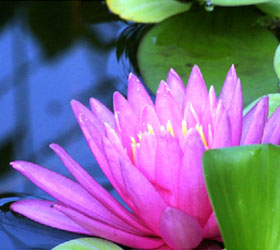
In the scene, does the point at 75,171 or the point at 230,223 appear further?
the point at 75,171

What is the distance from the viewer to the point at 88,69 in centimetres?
163

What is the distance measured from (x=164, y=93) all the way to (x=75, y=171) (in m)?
0.23

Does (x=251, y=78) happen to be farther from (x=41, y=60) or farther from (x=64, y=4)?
(x=64, y=4)

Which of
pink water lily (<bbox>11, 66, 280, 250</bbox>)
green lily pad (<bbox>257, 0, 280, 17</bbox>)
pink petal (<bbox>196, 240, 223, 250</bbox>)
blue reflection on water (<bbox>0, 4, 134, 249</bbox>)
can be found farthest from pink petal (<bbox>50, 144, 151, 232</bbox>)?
green lily pad (<bbox>257, 0, 280, 17</bbox>)

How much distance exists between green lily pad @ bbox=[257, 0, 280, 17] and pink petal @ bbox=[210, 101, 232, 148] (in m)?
0.83

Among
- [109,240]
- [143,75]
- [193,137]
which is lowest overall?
[109,240]

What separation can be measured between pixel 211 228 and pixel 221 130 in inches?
7.4

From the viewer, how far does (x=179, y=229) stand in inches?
35.7

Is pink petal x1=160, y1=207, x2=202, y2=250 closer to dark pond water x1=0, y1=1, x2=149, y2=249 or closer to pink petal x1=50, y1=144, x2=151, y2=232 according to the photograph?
pink petal x1=50, y1=144, x2=151, y2=232

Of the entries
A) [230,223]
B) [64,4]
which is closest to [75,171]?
[230,223]

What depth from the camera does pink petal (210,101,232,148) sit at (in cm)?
89

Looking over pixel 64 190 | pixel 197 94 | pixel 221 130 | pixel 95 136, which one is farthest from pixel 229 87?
pixel 64 190

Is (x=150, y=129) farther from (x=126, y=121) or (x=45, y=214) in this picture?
(x=45, y=214)

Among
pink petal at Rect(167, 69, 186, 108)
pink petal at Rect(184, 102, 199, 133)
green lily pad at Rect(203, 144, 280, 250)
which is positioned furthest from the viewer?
pink petal at Rect(167, 69, 186, 108)
